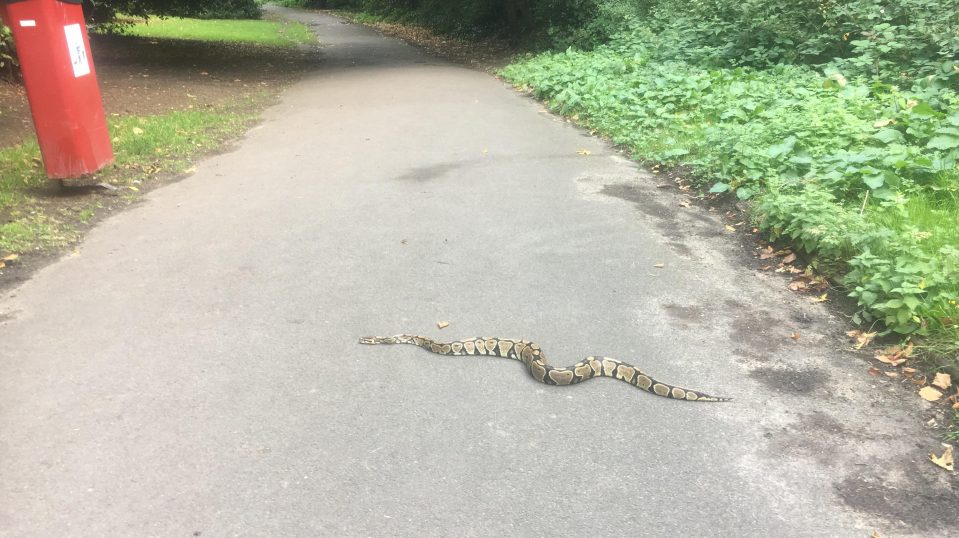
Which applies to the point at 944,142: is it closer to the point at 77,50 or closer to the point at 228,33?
the point at 77,50

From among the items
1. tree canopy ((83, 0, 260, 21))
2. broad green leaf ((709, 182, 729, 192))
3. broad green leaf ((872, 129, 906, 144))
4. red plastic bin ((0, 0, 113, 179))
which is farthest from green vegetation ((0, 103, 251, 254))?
broad green leaf ((872, 129, 906, 144))

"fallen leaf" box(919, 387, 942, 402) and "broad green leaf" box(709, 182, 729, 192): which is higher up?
"broad green leaf" box(709, 182, 729, 192)

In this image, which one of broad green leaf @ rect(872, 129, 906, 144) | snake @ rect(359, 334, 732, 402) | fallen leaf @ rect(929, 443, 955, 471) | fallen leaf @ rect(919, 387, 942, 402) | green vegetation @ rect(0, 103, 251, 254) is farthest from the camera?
broad green leaf @ rect(872, 129, 906, 144)

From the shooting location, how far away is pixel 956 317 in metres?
4.59

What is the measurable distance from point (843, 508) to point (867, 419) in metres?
0.92

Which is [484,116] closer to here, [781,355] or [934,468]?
[781,355]

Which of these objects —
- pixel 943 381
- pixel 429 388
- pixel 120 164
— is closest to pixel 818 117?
pixel 943 381

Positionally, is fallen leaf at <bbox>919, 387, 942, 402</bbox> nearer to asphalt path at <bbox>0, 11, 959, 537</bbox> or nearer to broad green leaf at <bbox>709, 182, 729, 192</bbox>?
asphalt path at <bbox>0, 11, 959, 537</bbox>

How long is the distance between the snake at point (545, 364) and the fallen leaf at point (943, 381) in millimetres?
1328

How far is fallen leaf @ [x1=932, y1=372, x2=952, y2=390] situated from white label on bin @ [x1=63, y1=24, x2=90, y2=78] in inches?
342

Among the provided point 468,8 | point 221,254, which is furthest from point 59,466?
point 468,8

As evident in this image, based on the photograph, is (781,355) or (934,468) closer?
(934,468)

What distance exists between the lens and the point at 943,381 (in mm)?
4340

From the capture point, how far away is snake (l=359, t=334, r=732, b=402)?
445 cm
